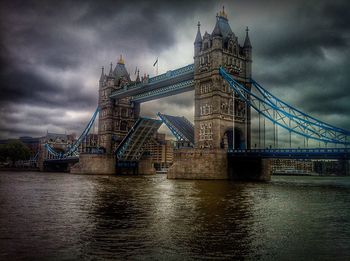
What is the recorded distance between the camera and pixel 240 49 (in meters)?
62.7

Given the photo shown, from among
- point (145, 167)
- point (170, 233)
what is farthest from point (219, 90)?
point (170, 233)

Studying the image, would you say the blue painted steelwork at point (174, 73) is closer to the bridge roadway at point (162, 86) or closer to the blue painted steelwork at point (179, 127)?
the bridge roadway at point (162, 86)

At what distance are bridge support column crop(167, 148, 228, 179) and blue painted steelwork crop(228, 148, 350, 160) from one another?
2.47 meters

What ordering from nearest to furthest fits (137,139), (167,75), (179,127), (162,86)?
1. (167,75)
2. (179,127)
3. (162,86)
4. (137,139)

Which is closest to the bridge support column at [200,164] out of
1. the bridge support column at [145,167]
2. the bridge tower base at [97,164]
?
the bridge tower base at [97,164]

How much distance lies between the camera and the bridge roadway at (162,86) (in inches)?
2569

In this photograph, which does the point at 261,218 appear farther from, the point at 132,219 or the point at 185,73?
the point at 185,73

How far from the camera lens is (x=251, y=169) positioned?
5881 cm

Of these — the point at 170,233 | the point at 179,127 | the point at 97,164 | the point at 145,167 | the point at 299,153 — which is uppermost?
the point at 179,127

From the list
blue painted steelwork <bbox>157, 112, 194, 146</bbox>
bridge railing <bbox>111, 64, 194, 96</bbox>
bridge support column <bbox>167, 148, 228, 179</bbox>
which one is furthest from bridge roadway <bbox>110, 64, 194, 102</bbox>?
bridge support column <bbox>167, 148, 228, 179</bbox>

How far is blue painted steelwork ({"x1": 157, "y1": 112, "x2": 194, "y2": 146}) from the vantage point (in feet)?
215

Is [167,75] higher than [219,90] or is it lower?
higher

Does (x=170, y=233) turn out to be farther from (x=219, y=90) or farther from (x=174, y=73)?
(x=174, y=73)

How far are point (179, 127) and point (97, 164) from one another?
24.7 meters
